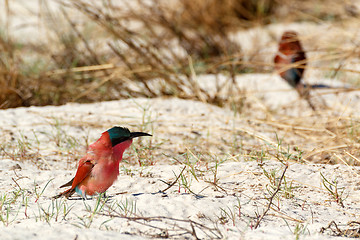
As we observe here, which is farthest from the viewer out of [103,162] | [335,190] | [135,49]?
[135,49]

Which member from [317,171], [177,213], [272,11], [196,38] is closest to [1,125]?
[177,213]

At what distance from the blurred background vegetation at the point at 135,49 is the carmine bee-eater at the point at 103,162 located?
1.37 metres

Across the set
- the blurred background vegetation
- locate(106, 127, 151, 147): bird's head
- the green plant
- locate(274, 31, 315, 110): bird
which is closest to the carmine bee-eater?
locate(106, 127, 151, 147): bird's head

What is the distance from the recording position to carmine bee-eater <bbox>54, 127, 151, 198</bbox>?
1.51m

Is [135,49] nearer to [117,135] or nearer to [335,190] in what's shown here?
[117,135]

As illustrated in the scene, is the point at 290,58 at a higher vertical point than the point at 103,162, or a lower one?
higher

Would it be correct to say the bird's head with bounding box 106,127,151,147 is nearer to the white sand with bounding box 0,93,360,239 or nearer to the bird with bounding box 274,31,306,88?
the white sand with bounding box 0,93,360,239

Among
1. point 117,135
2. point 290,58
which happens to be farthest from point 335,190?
point 290,58

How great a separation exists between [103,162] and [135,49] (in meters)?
1.64

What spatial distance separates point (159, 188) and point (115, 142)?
0.29m

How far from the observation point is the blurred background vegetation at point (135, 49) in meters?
3.10

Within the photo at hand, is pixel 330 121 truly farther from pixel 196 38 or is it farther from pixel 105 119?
pixel 196 38

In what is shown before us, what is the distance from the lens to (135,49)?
120 inches

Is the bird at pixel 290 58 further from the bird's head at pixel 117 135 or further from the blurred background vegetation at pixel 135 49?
the bird's head at pixel 117 135
